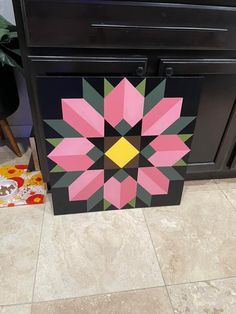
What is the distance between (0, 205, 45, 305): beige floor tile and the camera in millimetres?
783

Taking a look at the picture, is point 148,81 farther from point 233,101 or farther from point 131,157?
point 233,101

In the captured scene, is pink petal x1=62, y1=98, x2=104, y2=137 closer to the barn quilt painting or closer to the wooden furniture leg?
the barn quilt painting

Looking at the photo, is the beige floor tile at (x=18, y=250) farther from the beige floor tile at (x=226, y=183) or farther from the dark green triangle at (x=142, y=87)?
the beige floor tile at (x=226, y=183)

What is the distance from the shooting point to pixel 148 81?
2.65 feet

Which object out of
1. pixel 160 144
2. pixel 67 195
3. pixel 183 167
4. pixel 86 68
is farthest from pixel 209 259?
pixel 86 68

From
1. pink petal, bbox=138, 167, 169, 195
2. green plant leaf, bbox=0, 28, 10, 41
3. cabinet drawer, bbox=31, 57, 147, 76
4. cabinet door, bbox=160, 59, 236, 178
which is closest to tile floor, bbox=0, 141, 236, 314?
pink petal, bbox=138, 167, 169, 195

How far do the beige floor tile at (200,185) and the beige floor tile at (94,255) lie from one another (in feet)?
1.08

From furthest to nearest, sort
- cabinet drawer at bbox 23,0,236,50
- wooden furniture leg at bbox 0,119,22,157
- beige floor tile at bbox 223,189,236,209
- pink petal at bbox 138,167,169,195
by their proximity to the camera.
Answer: wooden furniture leg at bbox 0,119,22,157 < beige floor tile at bbox 223,189,236,209 < pink petal at bbox 138,167,169,195 < cabinet drawer at bbox 23,0,236,50

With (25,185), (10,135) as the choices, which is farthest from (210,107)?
(10,135)

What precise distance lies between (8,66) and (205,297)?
1.30m

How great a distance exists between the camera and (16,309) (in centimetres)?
74

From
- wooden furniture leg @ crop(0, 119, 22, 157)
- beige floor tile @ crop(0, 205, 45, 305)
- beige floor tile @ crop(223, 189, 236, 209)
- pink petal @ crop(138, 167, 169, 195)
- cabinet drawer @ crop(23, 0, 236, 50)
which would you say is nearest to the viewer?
cabinet drawer @ crop(23, 0, 236, 50)

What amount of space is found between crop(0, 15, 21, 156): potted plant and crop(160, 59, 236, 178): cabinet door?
62 cm

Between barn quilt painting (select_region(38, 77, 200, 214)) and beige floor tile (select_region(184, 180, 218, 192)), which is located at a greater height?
barn quilt painting (select_region(38, 77, 200, 214))
